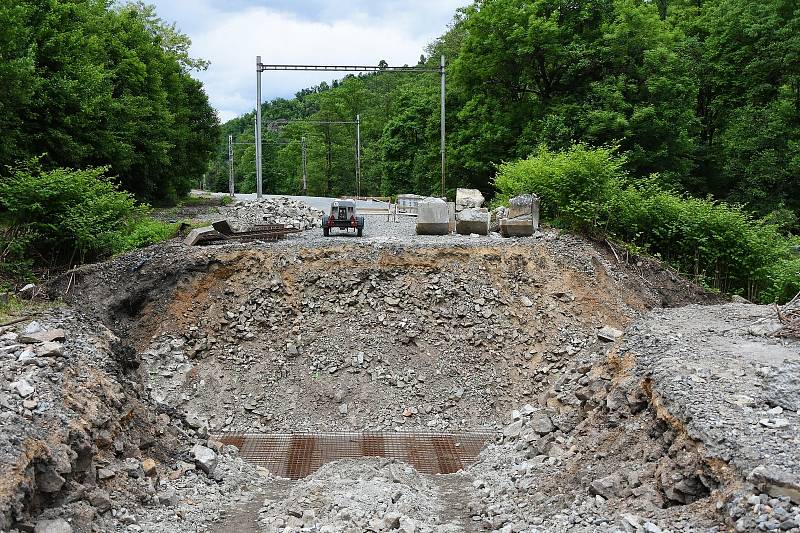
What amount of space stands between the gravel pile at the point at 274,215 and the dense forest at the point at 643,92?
29.1 feet

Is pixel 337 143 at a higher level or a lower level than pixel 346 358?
higher

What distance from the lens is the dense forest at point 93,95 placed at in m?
15.8

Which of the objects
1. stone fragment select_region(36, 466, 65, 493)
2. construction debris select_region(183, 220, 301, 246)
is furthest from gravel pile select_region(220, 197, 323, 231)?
stone fragment select_region(36, 466, 65, 493)

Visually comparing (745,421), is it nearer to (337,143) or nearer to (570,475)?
(570,475)

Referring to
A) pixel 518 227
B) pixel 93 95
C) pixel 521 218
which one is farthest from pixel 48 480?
pixel 93 95

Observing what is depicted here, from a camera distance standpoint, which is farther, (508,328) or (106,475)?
(508,328)

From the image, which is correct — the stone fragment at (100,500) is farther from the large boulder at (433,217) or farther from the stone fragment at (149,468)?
the large boulder at (433,217)

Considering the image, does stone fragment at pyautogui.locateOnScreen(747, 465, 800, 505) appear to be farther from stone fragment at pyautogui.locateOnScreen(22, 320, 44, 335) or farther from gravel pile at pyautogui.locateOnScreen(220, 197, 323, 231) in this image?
gravel pile at pyautogui.locateOnScreen(220, 197, 323, 231)

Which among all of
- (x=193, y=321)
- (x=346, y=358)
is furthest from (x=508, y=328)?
(x=193, y=321)

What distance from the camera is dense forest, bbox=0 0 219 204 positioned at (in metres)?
15.8

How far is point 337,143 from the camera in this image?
4912cm

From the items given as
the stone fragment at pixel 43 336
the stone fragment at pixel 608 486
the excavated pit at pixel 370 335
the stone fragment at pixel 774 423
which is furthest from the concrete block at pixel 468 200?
the stone fragment at pixel 774 423

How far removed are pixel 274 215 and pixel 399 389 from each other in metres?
10.6

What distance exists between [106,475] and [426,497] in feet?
12.7
